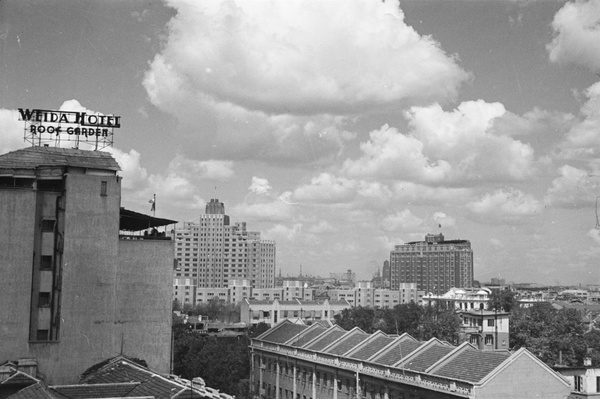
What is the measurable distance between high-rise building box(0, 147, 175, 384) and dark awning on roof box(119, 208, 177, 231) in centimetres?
428

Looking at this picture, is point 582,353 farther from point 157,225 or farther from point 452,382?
point 157,225

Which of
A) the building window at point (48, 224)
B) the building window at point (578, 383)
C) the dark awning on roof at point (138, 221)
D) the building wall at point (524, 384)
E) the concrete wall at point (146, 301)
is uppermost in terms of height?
the dark awning on roof at point (138, 221)

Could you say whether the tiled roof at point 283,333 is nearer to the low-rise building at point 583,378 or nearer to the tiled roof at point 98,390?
the low-rise building at point 583,378

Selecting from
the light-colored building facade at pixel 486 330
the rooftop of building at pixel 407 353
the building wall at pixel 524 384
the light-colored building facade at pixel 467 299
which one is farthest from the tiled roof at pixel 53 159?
the light-colored building facade at pixel 467 299

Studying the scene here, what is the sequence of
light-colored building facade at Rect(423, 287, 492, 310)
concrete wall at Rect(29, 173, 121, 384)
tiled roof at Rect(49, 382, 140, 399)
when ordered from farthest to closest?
light-colored building facade at Rect(423, 287, 492, 310) < concrete wall at Rect(29, 173, 121, 384) < tiled roof at Rect(49, 382, 140, 399)

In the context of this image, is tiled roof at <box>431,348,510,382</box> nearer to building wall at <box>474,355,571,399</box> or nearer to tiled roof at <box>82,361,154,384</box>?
building wall at <box>474,355,571,399</box>

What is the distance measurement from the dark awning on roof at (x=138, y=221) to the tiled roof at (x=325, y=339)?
2665 centimetres

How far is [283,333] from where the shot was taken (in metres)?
89.3

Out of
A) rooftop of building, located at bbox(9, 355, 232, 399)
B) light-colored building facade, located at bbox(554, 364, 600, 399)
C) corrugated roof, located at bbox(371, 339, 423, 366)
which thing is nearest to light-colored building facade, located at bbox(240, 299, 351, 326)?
corrugated roof, located at bbox(371, 339, 423, 366)

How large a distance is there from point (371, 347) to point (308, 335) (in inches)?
632

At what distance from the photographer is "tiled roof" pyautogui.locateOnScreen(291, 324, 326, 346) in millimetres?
82000

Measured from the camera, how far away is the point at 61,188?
51.3m

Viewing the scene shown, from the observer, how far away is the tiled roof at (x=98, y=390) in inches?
1554

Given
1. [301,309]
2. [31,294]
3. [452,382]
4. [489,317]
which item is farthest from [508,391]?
[301,309]
